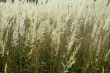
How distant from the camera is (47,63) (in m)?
2.85

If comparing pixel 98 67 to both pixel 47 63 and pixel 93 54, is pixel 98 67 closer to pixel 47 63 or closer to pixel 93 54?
pixel 93 54

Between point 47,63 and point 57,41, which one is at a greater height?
point 57,41

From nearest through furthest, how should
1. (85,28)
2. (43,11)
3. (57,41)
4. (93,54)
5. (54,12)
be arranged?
(57,41)
(93,54)
(85,28)
(54,12)
(43,11)

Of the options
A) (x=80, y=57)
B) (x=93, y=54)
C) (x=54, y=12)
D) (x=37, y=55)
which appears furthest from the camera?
(x=54, y=12)

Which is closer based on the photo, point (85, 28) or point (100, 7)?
point (85, 28)

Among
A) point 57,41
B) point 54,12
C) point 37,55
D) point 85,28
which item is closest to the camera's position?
point 57,41

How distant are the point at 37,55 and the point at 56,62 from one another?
23cm

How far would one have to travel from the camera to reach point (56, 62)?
8.57ft

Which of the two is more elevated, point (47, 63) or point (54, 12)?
point (54, 12)

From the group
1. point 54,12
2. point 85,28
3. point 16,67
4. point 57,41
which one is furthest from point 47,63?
point 54,12

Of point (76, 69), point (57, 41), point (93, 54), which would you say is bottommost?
point (76, 69)

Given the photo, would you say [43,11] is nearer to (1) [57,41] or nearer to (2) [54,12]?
(2) [54,12]

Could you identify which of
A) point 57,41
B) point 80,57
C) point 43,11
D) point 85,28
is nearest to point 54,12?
point 43,11

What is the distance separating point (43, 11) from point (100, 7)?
0.99m
